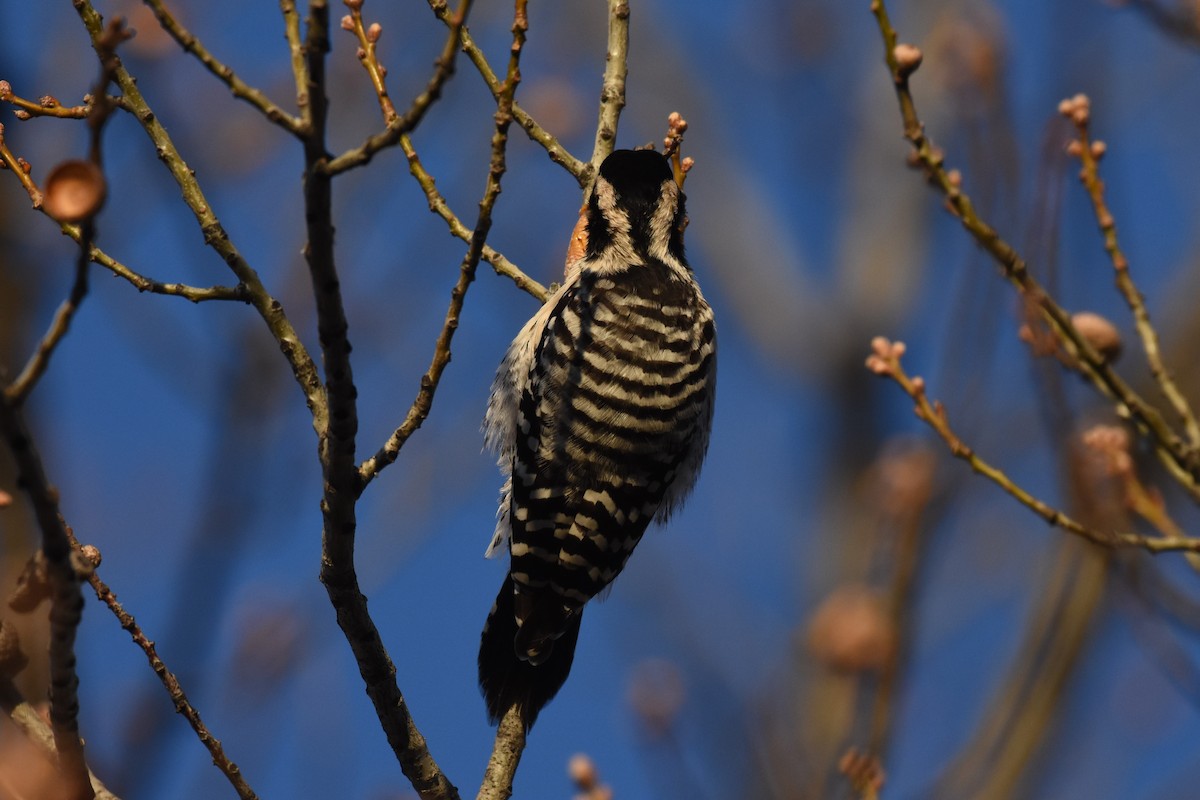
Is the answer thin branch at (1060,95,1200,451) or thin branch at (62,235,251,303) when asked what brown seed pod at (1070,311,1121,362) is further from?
thin branch at (62,235,251,303)

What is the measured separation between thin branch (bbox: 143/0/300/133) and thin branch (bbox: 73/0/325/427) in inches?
26.3

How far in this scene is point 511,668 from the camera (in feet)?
15.0

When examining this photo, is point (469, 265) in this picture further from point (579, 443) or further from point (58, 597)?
point (579, 443)

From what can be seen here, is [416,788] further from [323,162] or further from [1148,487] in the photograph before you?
[1148,487]

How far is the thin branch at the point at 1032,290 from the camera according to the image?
120 inches

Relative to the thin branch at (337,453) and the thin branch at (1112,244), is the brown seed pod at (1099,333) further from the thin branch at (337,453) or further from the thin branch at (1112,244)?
the thin branch at (337,453)

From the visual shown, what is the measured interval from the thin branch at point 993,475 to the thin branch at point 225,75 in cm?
151

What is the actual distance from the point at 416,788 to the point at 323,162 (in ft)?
5.95

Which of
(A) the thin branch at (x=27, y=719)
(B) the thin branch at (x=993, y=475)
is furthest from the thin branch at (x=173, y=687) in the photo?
(B) the thin branch at (x=993, y=475)

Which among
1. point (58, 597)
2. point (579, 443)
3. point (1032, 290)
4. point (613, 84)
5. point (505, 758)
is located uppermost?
point (613, 84)

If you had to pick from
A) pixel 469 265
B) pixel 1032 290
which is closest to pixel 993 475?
pixel 1032 290

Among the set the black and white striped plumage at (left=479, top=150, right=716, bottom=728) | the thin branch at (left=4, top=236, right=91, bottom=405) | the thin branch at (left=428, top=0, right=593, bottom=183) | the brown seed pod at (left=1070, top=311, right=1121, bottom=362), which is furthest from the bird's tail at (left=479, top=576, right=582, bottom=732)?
the thin branch at (left=4, top=236, right=91, bottom=405)

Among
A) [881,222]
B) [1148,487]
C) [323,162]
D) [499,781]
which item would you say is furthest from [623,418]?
[881,222]

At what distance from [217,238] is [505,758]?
1.75m
